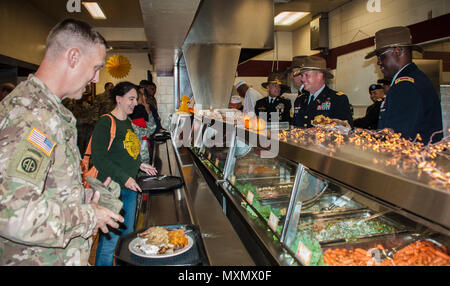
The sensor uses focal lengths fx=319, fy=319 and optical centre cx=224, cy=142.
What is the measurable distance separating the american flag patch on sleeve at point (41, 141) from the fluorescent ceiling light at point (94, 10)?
8088mm

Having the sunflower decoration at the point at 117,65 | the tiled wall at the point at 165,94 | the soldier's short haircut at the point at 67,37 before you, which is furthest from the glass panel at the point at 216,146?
the tiled wall at the point at 165,94

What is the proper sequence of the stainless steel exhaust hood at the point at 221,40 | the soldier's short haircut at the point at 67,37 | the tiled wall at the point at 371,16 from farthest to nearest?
the tiled wall at the point at 371,16
the stainless steel exhaust hood at the point at 221,40
the soldier's short haircut at the point at 67,37

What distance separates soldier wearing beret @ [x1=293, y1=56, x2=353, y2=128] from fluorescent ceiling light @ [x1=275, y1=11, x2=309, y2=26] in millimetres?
5674

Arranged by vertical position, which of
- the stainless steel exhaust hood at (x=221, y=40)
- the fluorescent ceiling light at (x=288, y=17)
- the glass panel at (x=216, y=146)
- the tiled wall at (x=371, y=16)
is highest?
the fluorescent ceiling light at (x=288, y=17)

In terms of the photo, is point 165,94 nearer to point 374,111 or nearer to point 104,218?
point 374,111

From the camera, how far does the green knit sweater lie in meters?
2.49

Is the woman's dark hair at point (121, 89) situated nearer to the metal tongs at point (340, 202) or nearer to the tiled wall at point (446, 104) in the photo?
the metal tongs at point (340, 202)

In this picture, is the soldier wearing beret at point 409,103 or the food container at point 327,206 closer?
the food container at point 327,206

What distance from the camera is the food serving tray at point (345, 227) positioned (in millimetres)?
1499

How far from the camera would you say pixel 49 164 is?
1.04 metres
